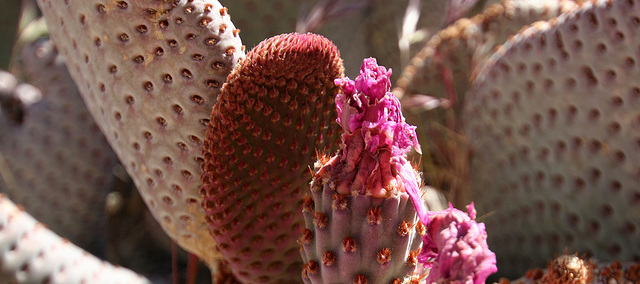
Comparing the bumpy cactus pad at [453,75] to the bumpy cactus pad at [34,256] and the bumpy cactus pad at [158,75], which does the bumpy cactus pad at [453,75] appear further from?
the bumpy cactus pad at [34,256]

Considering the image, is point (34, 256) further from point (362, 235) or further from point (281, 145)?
point (362, 235)

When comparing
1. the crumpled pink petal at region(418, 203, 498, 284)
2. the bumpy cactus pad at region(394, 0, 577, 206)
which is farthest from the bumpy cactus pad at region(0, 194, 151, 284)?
the bumpy cactus pad at region(394, 0, 577, 206)

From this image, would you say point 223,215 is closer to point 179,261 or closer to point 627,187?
point 179,261

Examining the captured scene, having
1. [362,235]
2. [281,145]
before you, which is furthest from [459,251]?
[281,145]

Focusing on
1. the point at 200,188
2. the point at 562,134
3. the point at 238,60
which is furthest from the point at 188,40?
the point at 562,134

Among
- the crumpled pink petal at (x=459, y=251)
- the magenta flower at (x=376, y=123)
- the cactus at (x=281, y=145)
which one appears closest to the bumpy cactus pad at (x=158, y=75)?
the cactus at (x=281, y=145)

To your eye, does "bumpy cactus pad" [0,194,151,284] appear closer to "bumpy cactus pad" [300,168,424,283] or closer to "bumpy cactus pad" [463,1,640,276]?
"bumpy cactus pad" [300,168,424,283]
